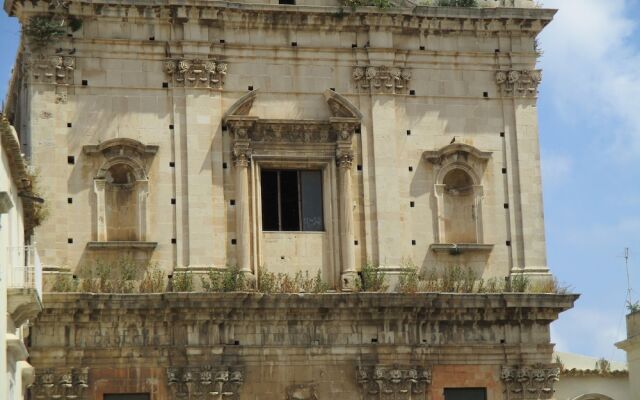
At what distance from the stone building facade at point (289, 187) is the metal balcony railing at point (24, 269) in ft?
8.00

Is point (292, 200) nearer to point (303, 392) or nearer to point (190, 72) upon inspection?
point (190, 72)

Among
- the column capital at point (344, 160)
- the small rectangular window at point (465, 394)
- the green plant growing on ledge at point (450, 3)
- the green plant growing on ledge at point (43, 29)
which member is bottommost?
the small rectangular window at point (465, 394)

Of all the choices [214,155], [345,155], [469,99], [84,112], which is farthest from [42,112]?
[469,99]

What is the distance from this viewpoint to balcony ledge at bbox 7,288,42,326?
95.5 feet

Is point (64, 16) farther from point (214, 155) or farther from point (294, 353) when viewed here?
point (294, 353)

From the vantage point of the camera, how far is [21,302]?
96.4 ft

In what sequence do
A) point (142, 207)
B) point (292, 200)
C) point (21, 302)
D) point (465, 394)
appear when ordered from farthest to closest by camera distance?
point (292, 200)
point (465, 394)
point (142, 207)
point (21, 302)

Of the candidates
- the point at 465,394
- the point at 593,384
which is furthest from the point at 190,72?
the point at 593,384

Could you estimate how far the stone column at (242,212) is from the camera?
1403 inches

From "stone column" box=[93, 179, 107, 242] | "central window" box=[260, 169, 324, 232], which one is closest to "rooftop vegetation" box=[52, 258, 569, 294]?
"stone column" box=[93, 179, 107, 242]

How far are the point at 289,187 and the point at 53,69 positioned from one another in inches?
216

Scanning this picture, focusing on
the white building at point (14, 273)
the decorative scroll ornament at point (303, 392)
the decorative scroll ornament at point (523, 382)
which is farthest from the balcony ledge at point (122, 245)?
the decorative scroll ornament at point (523, 382)

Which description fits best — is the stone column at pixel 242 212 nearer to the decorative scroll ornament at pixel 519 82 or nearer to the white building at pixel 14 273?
the white building at pixel 14 273

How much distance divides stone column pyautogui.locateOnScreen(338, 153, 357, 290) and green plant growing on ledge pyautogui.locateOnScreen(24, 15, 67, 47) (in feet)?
21.0
